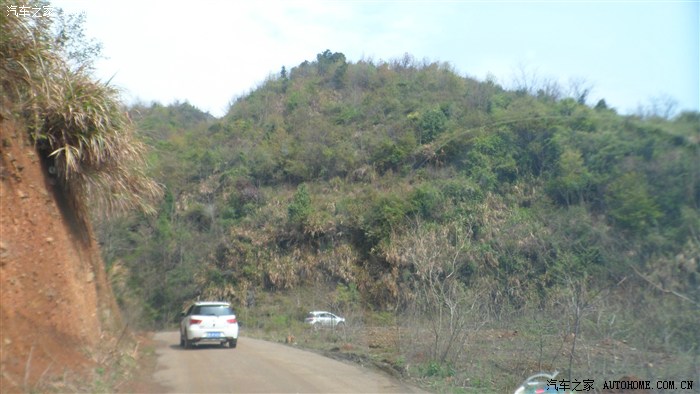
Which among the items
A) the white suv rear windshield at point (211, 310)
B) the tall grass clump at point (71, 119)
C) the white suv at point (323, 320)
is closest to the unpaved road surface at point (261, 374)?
the white suv rear windshield at point (211, 310)

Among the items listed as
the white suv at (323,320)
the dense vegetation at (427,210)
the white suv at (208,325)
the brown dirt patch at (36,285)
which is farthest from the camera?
the white suv at (323,320)

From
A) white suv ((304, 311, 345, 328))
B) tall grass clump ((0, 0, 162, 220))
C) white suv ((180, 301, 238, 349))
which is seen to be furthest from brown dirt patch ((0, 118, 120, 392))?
white suv ((304, 311, 345, 328))

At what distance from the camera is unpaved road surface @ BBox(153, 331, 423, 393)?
38.5 feet

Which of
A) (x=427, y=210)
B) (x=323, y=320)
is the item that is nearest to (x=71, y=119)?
(x=427, y=210)

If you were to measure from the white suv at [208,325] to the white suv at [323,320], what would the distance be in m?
4.28

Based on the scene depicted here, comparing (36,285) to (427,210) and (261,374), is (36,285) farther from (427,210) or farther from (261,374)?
(427,210)

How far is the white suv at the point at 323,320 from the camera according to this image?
76.3 ft

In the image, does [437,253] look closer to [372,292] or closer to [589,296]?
[589,296]

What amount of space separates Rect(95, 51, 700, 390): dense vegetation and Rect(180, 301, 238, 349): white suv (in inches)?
55.7

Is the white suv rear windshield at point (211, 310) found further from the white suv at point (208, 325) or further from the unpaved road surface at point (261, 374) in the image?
the unpaved road surface at point (261, 374)

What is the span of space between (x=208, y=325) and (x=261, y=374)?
6.22m

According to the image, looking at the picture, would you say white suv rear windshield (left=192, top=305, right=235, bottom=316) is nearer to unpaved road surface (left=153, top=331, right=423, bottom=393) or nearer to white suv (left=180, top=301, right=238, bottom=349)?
white suv (left=180, top=301, right=238, bottom=349)

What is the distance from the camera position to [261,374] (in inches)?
530

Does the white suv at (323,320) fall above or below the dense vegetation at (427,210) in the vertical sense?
below
